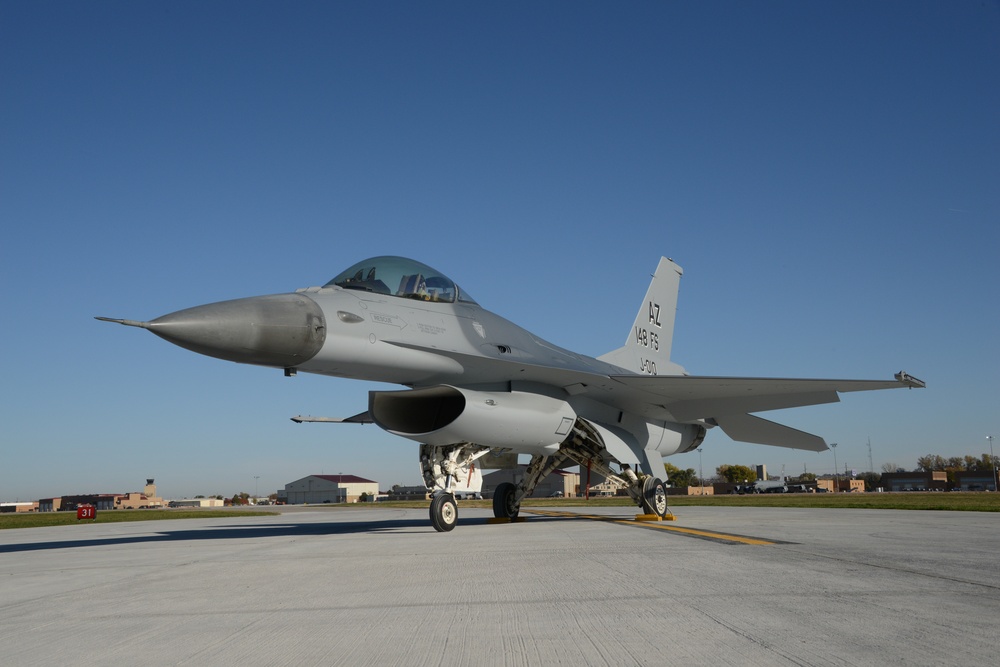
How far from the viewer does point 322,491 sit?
103000mm

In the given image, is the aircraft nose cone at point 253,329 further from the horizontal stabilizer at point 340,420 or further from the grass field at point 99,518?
the grass field at point 99,518

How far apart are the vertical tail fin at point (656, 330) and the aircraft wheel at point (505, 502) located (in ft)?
13.1

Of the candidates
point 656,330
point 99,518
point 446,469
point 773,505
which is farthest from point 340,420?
point 99,518

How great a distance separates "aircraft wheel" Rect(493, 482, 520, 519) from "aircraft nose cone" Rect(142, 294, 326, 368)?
7295 mm

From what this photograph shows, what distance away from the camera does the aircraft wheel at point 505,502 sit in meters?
15.6

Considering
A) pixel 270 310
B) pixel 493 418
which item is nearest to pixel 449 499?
pixel 493 418

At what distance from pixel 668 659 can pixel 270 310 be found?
730 cm

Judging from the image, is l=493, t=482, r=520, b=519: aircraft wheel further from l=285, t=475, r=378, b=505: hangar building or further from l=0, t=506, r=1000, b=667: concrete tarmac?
l=285, t=475, r=378, b=505: hangar building

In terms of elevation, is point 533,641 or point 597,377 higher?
point 597,377

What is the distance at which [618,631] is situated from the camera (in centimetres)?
346

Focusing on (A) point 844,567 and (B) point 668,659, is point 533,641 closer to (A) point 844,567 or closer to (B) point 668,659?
(B) point 668,659

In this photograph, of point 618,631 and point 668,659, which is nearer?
point 668,659

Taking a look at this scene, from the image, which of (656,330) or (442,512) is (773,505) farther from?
(442,512)

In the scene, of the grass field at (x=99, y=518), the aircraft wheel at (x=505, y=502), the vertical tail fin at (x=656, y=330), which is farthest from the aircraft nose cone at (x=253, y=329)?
the grass field at (x=99, y=518)
